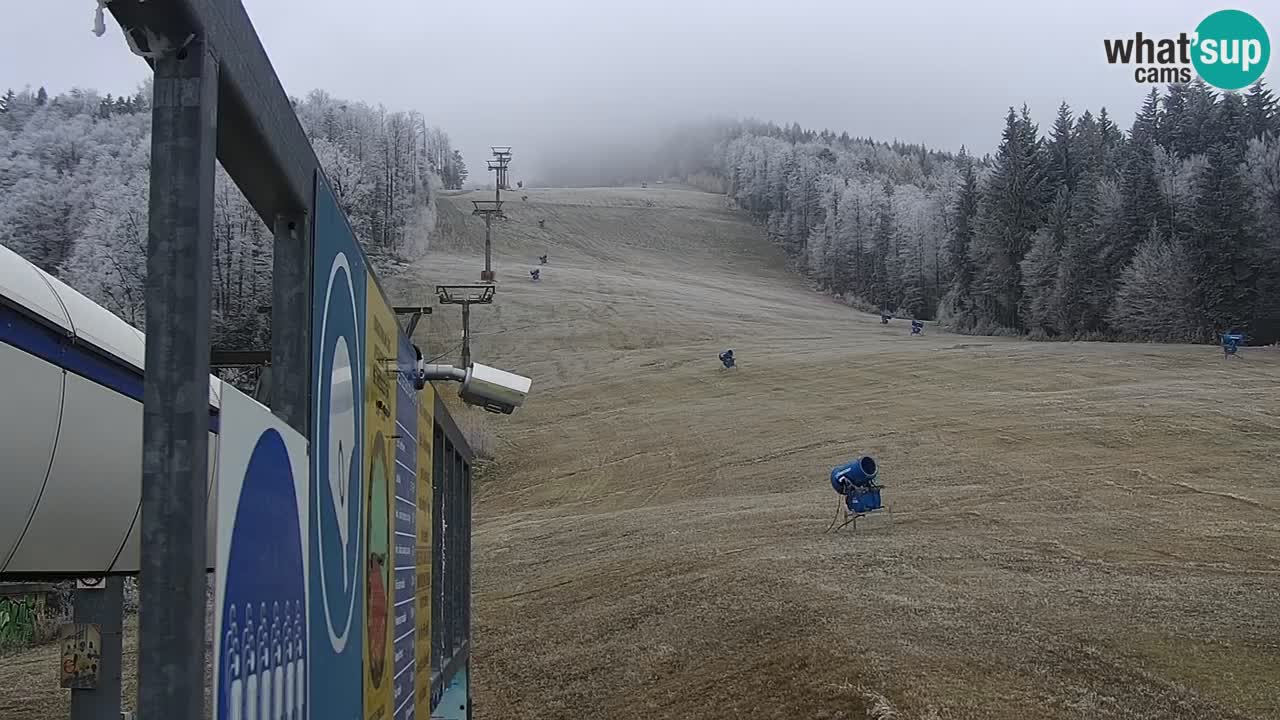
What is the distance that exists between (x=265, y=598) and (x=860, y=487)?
19.8m

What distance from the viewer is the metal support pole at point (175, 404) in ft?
6.43

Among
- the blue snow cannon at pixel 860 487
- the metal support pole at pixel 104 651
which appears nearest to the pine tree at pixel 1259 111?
the blue snow cannon at pixel 860 487

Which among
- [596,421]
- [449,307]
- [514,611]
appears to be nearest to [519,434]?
[596,421]

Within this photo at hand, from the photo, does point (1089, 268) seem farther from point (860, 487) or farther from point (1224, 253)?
point (860, 487)

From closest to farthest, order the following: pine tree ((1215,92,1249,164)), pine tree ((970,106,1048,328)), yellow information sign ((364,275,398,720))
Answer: yellow information sign ((364,275,398,720)) < pine tree ((1215,92,1249,164)) < pine tree ((970,106,1048,328))

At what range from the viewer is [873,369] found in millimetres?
44688

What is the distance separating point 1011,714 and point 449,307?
181 ft

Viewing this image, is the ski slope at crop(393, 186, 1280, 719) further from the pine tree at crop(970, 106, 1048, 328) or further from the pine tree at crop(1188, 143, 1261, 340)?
the pine tree at crop(970, 106, 1048, 328)

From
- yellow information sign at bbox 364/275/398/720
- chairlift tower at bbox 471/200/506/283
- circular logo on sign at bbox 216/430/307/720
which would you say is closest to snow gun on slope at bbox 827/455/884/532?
yellow information sign at bbox 364/275/398/720

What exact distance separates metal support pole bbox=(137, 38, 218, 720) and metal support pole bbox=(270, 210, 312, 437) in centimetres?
71

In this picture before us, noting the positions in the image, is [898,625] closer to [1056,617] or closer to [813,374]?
[1056,617]

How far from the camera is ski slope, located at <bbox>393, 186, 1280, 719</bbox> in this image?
41.8 ft

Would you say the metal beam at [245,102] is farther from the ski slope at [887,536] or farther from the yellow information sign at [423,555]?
the ski slope at [887,536]

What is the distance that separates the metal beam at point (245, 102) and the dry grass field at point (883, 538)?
902 centimetres
